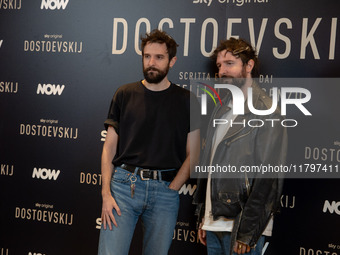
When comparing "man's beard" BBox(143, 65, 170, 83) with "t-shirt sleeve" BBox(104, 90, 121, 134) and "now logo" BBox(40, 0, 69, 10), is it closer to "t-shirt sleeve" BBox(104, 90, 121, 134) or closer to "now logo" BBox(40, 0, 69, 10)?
"t-shirt sleeve" BBox(104, 90, 121, 134)

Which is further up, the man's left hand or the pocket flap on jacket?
the pocket flap on jacket

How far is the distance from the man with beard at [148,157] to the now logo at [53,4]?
114cm

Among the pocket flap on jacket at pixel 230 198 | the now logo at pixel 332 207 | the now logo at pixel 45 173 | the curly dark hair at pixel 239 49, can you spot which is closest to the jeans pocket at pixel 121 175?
the pocket flap on jacket at pixel 230 198

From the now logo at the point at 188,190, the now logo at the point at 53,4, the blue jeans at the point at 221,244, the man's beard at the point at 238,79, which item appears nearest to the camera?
the blue jeans at the point at 221,244

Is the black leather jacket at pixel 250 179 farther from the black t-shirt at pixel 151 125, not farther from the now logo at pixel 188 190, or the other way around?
the now logo at pixel 188 190

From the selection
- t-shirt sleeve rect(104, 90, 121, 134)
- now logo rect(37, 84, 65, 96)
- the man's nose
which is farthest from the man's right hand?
now logo rect(37, 84, 65, 96)

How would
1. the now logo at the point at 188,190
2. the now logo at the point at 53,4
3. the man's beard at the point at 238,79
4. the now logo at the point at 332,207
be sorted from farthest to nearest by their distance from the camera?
1. the now logo at the point at 53,4
2. the now logo at the point at 188,190
3. the now logo at the point at 332,207
4. the man's beard at the point at 238,79

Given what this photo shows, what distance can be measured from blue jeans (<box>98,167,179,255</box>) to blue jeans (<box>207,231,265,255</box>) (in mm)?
281

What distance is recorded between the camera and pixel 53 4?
11.4 feet

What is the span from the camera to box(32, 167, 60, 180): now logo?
11.6 feet

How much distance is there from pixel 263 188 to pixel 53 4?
2.24 m

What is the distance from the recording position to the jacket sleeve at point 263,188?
2227mm

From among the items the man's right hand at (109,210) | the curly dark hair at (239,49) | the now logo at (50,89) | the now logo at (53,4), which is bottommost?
the man's right hand at (109,210)

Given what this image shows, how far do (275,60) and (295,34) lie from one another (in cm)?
21
